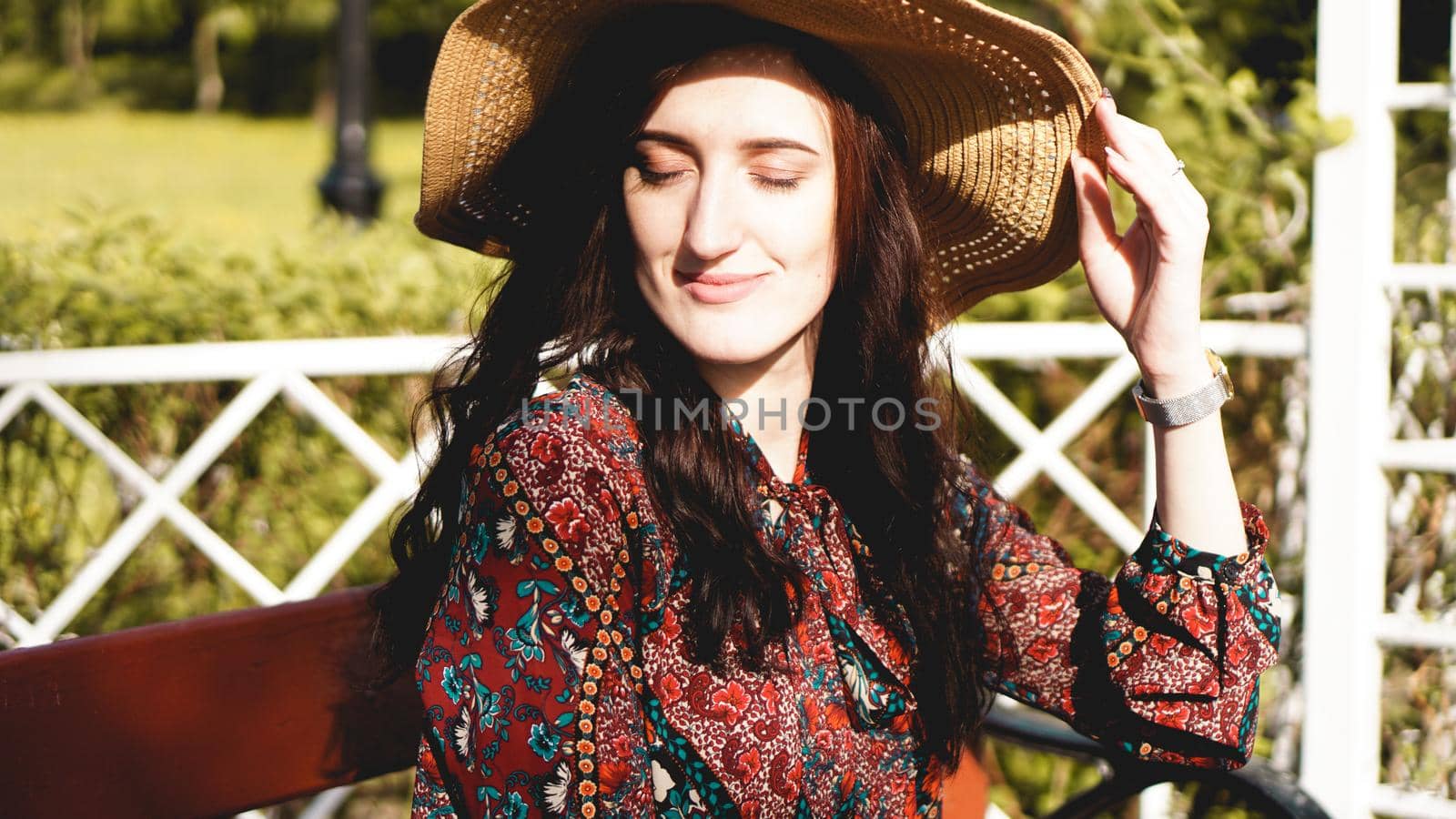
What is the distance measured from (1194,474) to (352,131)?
686 cm

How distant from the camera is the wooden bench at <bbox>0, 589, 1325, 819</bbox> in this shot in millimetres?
1487

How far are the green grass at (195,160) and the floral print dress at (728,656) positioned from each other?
43.6 ft

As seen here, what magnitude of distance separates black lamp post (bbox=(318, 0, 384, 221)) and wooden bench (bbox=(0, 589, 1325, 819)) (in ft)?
19.1

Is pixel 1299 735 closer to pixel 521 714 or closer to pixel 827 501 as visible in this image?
pixel 827 501

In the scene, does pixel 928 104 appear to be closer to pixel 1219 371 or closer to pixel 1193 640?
pixel 1219 371

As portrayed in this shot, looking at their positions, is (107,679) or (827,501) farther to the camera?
(827,501)

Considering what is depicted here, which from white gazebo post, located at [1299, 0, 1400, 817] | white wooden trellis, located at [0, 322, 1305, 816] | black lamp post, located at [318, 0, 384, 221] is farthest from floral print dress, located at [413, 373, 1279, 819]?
black lamp post, located at [318, 0, 384, 221]

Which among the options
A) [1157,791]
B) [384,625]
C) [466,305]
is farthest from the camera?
[466,305]

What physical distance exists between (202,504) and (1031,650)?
2.12 m

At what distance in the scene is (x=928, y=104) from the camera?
1.73m

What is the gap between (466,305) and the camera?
3434 millimetres

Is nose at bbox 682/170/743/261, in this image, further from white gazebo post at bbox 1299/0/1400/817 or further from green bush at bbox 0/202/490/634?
green bush at bbox 0/202/490/634

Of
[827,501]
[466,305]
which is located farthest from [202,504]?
[827,501]

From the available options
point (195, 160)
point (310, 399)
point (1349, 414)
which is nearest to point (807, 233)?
point (310, 399)
